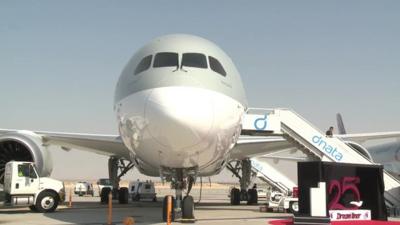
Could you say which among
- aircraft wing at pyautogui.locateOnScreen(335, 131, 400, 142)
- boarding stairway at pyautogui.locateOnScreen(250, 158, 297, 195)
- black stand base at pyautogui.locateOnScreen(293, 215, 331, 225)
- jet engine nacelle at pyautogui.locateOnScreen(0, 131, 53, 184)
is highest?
aircraft wing at pyautogui.locateOnScreen(335, 131, 400, 142)

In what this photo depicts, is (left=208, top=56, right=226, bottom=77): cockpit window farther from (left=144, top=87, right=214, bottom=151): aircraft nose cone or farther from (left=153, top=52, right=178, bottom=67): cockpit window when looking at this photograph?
(left=144, top=87, right=214, bottom=151): aircraft nose cone

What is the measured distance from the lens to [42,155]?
16656mm

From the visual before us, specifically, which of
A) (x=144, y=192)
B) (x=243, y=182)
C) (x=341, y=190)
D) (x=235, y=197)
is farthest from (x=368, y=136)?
(x=144, y=192)

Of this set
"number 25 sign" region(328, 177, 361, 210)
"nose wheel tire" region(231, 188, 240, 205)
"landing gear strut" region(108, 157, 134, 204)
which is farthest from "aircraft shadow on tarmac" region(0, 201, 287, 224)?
"nose wheel tire" region(231, 188, 240, 205)

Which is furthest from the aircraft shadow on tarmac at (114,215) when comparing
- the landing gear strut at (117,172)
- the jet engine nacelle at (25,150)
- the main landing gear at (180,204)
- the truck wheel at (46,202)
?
the landing gear strut at (117,172)

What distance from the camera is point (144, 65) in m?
10.6

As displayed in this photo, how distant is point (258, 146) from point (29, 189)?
7615 mm

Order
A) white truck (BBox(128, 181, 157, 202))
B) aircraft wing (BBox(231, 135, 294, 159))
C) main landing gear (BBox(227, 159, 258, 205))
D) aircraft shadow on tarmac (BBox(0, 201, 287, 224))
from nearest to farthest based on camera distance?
1. aircraft shadow on tarmac (BBox(0, 201, 287, 224))
2. aircraft wing (BBox(231, 135, 294, 159))
3. main landing gear (BBox(227, 159, 258, 205))
4. white truck (BBox(128, 181, 157, 202))

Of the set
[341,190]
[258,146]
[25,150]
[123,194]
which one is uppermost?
[258,146]

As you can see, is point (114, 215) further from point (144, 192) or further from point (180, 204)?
point (144, 192)

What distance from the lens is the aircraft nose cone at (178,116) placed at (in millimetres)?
8837

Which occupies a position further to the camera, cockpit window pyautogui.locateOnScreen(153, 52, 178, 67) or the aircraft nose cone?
cockpit window pyautogui.locateOnScreen(153, 52, 178, 67)

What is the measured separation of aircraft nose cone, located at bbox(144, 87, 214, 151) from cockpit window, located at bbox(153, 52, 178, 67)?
1104 mm

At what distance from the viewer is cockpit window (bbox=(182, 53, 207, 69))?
33.9ft
